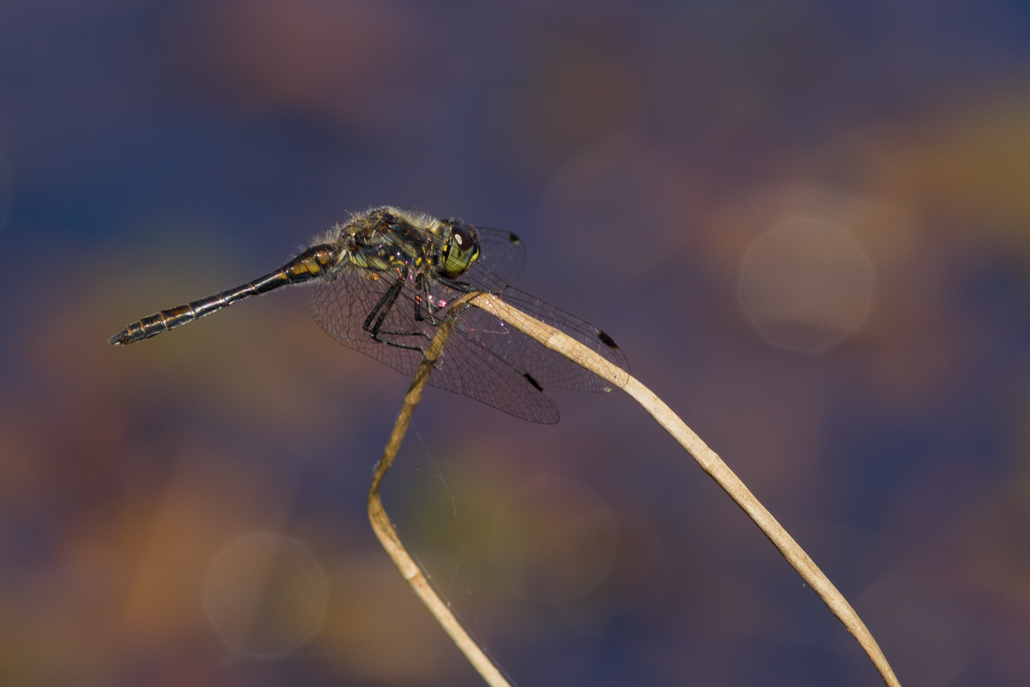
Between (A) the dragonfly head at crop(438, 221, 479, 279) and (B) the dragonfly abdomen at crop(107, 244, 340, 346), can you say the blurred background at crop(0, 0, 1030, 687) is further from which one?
(A) the dragonfly head at crop(438, 221, 479, 279)

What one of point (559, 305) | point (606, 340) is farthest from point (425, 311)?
point (559, 305)

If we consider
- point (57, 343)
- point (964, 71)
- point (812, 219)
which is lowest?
point (57, 343)

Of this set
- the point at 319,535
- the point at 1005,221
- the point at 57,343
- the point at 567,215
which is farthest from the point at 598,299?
the point at 57,343

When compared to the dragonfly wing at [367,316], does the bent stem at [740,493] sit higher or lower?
higher

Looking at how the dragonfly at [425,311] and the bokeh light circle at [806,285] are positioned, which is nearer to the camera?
the dragonfly at [425,311]

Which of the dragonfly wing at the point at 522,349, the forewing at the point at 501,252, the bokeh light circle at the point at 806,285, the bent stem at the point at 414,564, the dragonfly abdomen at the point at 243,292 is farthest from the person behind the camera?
the bokeh light circle at the point at 806,285

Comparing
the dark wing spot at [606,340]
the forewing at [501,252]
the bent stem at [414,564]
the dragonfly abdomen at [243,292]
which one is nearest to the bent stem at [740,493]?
the bent stem at [414,564]

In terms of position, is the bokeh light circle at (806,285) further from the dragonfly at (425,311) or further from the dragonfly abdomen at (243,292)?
the dragonfly abdomen at (243,292)

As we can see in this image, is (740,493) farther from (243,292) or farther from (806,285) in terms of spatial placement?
A: (806,285)

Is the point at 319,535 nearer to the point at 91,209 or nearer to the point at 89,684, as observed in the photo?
the point at 89,684
